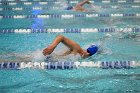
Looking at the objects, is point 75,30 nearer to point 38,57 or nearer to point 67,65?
point 38,57

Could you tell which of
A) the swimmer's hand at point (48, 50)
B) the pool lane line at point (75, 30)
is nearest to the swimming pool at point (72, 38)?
the pool lane line at point (75, 30)

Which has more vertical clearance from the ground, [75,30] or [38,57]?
[75,30]

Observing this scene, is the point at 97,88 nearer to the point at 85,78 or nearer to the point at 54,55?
the point at 85,78

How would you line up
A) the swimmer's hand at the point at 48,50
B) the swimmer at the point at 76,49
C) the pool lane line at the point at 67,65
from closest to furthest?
the swimmer's hand at the point at 48,50 < the pool lane line at the point at 67,65 < the swimmer at the point at 76,49

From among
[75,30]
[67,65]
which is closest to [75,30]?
[75,30]

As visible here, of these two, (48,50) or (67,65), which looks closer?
(48,50)

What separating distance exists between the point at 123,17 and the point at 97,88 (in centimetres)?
522

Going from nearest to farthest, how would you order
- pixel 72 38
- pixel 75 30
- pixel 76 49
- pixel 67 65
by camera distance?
pixel 67 65
pixel 76 49
pixel 72 38
pixel 75 30

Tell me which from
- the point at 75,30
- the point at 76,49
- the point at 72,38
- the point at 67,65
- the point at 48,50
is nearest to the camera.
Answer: the point at 48,50

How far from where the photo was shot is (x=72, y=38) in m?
6.93

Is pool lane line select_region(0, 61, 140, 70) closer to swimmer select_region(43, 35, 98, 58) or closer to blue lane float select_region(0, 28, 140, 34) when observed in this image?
swimmer select_region(43, 35, 98, 58)

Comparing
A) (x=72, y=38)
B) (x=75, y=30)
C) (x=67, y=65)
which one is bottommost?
(x=67, y=65)

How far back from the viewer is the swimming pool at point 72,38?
4.26 metres

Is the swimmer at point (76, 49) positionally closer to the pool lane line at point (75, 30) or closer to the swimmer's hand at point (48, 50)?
the swimmer's hand at point (48, 50)
